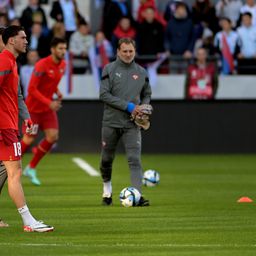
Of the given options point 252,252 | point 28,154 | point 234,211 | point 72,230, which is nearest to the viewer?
point 252,252

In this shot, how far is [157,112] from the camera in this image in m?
28.2

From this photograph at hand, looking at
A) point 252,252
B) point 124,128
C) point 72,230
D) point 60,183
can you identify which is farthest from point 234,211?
point 60,183

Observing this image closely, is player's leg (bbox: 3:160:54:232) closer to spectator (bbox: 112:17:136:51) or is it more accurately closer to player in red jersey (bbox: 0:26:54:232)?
player in red jersey (bbox: 0:26:54:232)

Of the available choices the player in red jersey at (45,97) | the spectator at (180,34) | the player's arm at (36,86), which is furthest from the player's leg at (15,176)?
the spectator at (180,34)

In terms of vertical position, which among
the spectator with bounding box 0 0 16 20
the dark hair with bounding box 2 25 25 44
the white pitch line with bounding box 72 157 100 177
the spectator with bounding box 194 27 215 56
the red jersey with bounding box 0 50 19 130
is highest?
the dark hair with bounding box 2 25 25 44

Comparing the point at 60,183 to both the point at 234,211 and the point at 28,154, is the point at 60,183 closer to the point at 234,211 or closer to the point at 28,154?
the point at 234,211

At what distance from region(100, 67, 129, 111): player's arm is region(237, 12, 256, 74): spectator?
41.6 feet

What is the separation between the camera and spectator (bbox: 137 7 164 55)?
27984mm

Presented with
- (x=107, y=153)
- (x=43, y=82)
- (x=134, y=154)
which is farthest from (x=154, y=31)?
(x=134, y=154)

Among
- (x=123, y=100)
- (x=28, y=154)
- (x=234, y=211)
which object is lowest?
(x=28, y=154)

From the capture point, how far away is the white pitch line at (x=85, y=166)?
22.3 meters

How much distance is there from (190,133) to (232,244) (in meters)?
16.9

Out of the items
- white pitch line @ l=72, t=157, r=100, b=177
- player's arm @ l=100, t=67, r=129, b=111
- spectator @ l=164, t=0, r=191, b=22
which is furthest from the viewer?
spectator @ l=164, t=0, r=191, b=22

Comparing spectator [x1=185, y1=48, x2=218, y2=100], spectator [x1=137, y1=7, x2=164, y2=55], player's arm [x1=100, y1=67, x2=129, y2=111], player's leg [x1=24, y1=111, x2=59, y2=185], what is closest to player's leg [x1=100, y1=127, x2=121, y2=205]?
player's arm [x1=100, y1=67, x2=129, y2=111]
